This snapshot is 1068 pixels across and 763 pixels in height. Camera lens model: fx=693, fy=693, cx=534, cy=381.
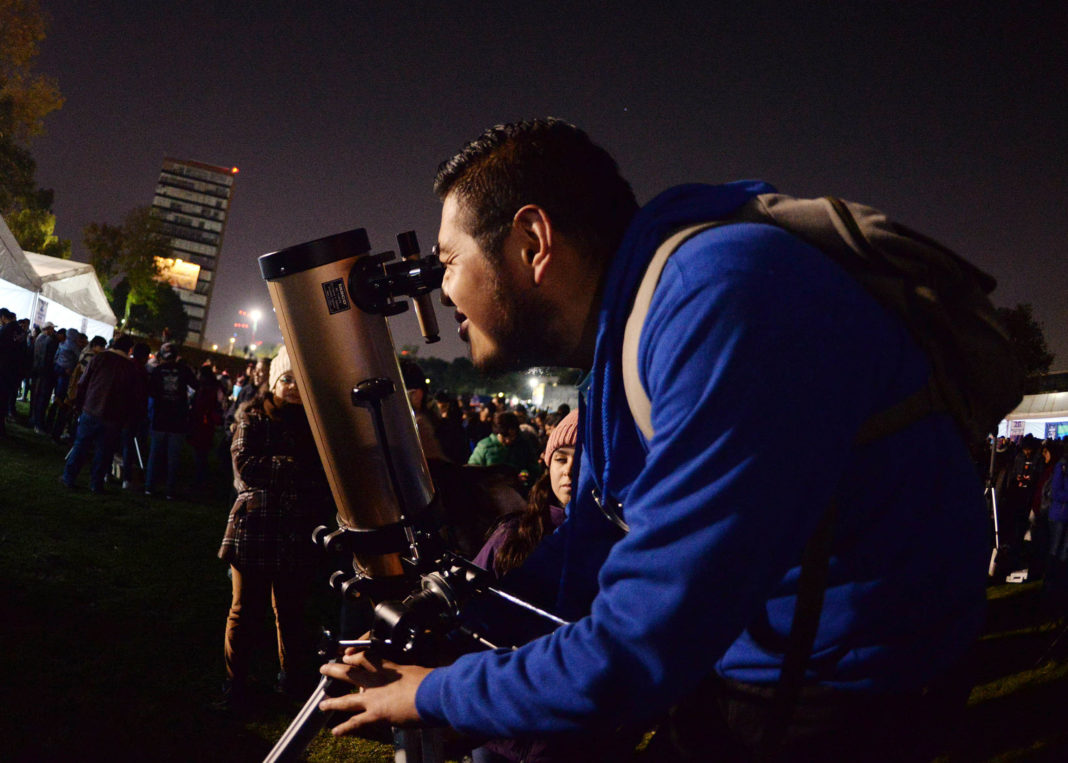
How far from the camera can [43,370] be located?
44.1ft

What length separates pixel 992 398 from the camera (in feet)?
3.37

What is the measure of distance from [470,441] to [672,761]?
41.1ft

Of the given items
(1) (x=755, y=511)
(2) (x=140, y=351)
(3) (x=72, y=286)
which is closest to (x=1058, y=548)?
(1) (x=755, y=511)

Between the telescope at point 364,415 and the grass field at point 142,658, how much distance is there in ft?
6.16

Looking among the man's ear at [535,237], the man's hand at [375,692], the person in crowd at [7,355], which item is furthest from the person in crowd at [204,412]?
the man's ear at [535,237]

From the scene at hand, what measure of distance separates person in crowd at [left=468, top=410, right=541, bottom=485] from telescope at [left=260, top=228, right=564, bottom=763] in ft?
20.6

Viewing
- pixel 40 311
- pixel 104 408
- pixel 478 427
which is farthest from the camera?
pixel 40 311

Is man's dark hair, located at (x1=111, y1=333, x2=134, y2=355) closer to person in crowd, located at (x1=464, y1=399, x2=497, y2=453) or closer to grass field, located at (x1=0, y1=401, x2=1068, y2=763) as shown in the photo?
grass field, located at (x1=0, y1=401, x2=1068, y2=763)

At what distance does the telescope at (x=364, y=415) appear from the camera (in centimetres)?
155

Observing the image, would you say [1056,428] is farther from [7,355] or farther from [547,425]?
[7,355]

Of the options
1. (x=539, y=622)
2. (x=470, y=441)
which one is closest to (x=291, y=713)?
(x=539, y=622)

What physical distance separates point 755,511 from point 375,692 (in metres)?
0.75

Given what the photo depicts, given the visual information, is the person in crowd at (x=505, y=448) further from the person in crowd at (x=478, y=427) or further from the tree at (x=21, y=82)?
the tree at (x=21, y=82)

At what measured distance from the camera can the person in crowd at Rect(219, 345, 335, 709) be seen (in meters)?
4.18
